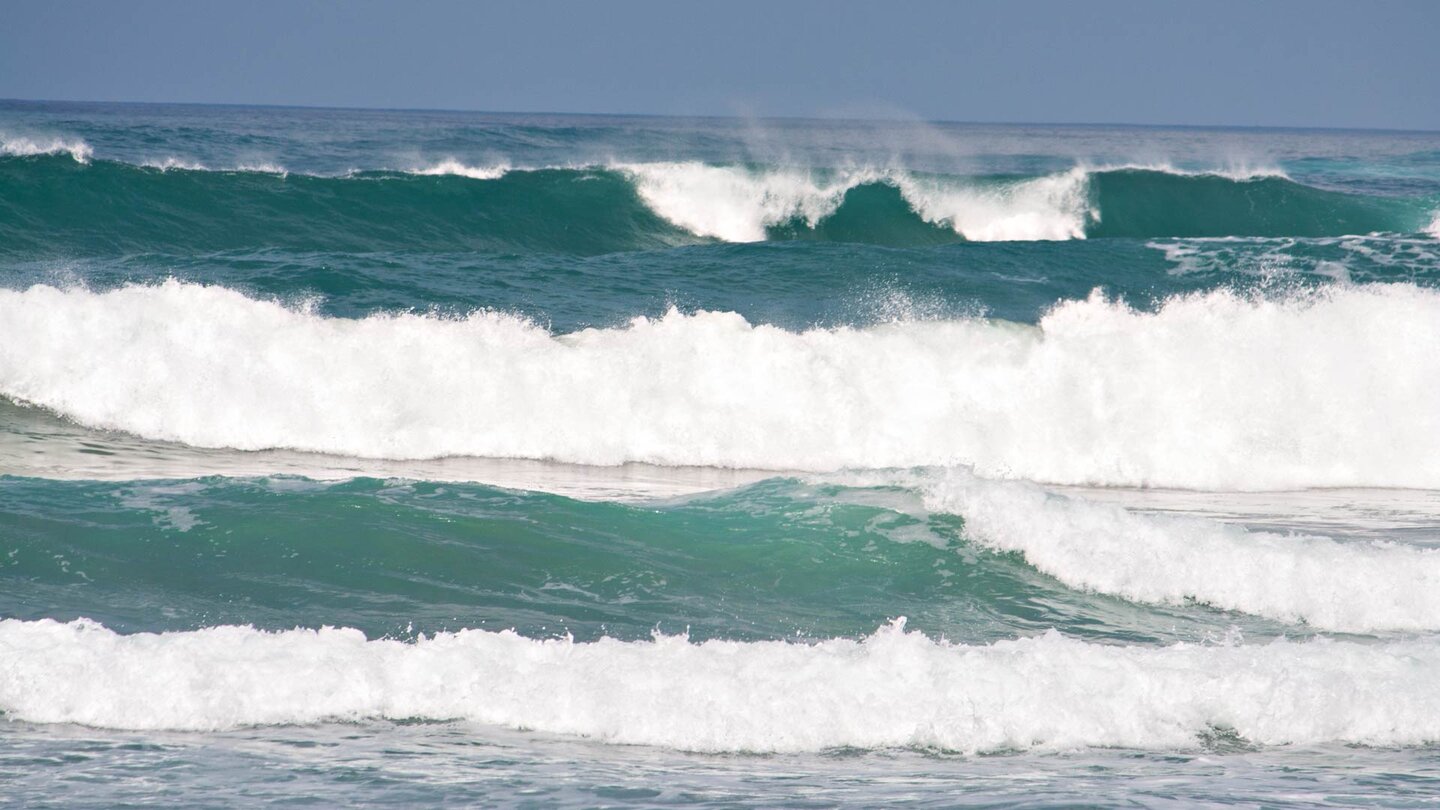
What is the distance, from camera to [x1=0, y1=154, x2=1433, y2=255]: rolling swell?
17.8 meters

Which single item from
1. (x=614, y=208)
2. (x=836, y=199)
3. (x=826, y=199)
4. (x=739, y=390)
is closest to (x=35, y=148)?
(x=614, y=208)

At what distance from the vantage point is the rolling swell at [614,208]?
17.8 meters

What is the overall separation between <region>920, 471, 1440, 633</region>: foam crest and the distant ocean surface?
0.03 m

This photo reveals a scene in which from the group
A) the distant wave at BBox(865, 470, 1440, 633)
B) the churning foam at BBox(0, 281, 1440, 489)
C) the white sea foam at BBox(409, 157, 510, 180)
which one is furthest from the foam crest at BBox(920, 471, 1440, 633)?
the white sea foam at BBox(409, 157, 510, 180)

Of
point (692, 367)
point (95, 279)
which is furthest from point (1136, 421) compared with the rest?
point (95, 279)

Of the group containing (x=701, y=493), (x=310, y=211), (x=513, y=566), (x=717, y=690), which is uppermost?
(x=310, y=211)

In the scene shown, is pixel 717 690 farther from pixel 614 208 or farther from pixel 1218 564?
pixel 614 208

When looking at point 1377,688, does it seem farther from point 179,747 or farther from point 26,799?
point 26,799

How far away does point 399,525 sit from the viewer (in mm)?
7141

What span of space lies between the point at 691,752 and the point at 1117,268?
13.4 meters

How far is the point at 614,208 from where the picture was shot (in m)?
20.6

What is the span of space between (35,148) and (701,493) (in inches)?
634

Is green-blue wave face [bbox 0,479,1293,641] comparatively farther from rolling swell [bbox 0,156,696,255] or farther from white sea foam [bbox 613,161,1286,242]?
white sea foam [bbox 613,161,1286,242]

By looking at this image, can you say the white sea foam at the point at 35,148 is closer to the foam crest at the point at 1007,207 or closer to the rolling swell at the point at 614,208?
the rolling swell at the point at 614,208
